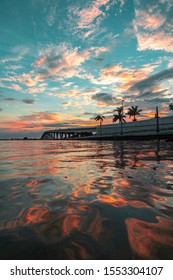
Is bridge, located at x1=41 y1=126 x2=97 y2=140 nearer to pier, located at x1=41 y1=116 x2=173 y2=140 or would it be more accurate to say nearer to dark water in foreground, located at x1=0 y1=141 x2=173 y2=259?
pier, located at x1=41 y1=116 x2=173 y2=140

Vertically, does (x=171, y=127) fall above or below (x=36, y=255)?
above

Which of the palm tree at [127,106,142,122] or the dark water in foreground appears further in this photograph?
the palm tree at [127,106,142,122]

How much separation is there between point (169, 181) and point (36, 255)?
3366 mm

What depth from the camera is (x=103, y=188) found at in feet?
12.0

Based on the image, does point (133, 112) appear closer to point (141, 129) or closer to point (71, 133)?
point (141, 129)

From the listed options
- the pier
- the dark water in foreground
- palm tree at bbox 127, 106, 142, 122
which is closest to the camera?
the dark water in foreground

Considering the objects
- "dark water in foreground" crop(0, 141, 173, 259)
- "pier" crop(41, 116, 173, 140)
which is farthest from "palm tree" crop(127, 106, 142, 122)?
"dark water in foreground" crop(0, 141, 173, 259)

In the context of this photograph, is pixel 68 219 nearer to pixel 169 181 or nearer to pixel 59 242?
pixel 59 242

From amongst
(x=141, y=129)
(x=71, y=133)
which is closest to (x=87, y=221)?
(x=141, y=129)

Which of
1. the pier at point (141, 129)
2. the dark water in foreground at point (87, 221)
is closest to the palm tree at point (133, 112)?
the pier at point (141, 129)

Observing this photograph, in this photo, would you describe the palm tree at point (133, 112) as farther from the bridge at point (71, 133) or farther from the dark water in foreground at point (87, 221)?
the dark water in foreground at point (87, 221)
